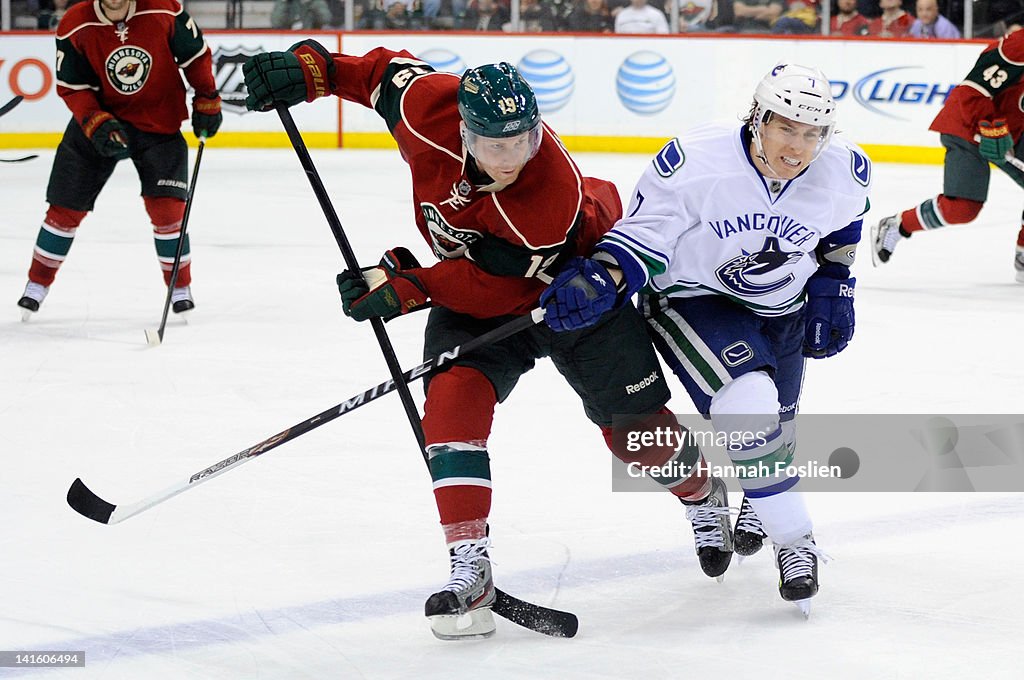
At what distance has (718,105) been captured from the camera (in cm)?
853

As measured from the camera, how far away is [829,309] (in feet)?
7.79

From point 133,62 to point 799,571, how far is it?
118 inches

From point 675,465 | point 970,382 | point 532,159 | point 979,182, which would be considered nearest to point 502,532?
point 675,465

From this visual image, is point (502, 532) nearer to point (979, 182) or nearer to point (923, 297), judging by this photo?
point (923, 297)

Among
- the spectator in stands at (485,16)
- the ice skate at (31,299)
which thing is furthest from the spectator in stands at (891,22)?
the ice skate at (31,299)

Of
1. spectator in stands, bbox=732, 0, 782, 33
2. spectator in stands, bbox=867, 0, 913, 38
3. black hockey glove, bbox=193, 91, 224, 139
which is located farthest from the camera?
spectator in stands, bbox=732, 0, 782, 33

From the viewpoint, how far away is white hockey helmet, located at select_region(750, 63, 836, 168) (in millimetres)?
2131

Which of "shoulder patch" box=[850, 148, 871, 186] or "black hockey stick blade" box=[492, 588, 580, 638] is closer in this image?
"black hockey stick blade" box=[492, 588, 580, 638]

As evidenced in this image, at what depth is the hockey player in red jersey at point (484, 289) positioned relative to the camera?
214cm

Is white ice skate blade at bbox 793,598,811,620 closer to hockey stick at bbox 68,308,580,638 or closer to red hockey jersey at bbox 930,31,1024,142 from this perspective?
hockey stick at bbox 68,308,580,638

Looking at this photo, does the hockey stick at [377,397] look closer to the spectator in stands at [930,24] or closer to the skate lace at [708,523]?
the skate lace at [708,523]

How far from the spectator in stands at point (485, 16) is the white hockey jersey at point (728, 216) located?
263 inches

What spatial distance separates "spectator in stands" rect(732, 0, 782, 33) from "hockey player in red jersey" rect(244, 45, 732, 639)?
6551 millimetres
